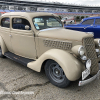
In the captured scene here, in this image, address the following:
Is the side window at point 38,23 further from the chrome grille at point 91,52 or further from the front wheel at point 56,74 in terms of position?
the chrome grille at point 91,52

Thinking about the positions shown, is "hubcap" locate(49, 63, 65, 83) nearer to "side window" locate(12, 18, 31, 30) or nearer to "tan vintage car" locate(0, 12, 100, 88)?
"tan vintage car" locate(0, 12, 100, 88)

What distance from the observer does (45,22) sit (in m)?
3.49

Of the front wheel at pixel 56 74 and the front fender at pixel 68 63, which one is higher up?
the front fender at pixel 68 63

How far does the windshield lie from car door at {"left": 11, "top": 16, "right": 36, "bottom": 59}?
0.78 ft

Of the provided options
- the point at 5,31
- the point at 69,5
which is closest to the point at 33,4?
the point at 69,5

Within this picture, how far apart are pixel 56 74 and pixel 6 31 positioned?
Result: 8.29ft

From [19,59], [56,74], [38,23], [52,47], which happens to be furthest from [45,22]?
[56,74]

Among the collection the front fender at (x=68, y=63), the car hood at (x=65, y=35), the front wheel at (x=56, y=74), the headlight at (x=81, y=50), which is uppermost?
the car hood at (x=65, y=35)

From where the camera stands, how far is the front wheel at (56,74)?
8.51ft

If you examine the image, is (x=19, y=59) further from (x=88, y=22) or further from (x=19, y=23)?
(x=88, y=22)

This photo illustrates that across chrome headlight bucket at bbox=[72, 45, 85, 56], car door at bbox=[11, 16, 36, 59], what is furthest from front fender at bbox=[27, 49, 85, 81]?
car door at bbox=[11, 16, 36, 59]

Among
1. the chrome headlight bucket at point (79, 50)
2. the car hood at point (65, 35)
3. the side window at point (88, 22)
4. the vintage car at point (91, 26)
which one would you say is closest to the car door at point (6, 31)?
the car hood at point (65, 35)

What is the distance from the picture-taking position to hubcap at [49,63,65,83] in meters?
2.65

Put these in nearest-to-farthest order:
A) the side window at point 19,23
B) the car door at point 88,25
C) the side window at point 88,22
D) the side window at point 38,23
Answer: the side window at point 38,23, the side window at point 19,23, the car door at point 88,25, the side window at point 88,22
